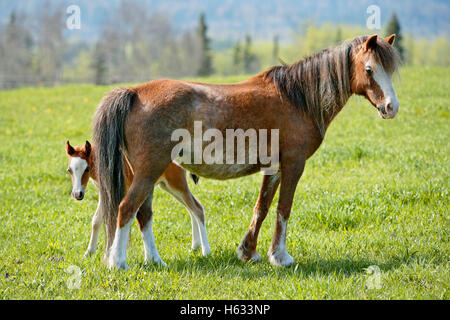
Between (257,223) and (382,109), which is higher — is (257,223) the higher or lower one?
the lower one

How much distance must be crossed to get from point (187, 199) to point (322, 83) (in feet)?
7.77

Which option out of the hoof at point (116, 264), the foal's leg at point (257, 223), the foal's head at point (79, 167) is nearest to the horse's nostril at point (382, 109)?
the foal's leg at point (257, 223)

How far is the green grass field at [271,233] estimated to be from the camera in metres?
4.65

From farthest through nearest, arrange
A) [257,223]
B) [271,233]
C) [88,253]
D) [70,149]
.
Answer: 1. [271,233]
2. [70,149]
3. [88,253]
4. [257,223]

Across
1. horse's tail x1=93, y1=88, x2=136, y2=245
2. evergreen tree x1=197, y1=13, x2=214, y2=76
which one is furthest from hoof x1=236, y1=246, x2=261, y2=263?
evergreen tree x1=197, y1=13, x2=214, y2=76

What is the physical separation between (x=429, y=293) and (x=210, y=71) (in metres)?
69.5

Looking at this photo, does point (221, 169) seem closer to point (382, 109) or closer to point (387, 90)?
point (382, 109)

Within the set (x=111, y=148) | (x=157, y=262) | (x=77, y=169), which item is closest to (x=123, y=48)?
(x=77, y=169)

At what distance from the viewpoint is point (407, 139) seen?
12867mm

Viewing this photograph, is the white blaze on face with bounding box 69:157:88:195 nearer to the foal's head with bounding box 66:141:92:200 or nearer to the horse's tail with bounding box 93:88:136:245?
the foal's head with bounding box 66:141:92:200

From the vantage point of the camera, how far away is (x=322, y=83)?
5.57m

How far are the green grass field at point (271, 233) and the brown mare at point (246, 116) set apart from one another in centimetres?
47

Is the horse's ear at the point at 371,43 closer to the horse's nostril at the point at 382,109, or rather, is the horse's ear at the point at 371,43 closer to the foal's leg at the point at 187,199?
the horse's nostril at the point at 382,109

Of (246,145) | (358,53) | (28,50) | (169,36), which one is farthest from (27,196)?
(169,36)
